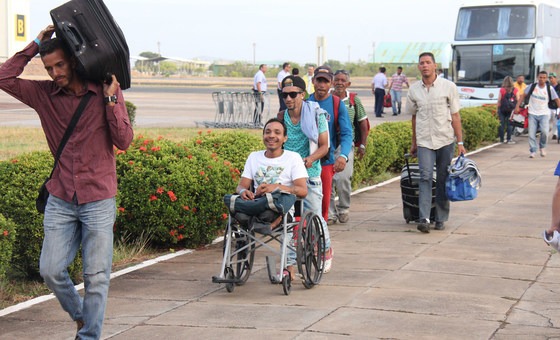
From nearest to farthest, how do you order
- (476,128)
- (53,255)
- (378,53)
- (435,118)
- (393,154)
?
1. (53,255)
2. (435,118)
3. (393,154)
4. (476,128)
5. (378,53)

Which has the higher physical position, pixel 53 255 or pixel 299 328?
pixel 53 255

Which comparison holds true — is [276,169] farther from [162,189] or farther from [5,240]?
[5,240]

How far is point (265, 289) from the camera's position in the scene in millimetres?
7691

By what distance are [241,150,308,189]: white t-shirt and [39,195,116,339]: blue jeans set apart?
7.11ft

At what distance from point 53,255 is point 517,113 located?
1818cm

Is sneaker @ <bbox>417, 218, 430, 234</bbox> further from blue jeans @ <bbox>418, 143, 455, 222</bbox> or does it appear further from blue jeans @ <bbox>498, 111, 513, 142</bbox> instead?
blue jeans @ <bbox>498, 111, 513, 142</bbox>

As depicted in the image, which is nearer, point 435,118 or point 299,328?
point 299,328

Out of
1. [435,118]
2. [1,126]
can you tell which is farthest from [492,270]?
[1,126]

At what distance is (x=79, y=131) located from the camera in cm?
549

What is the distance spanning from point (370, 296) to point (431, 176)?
137 inches

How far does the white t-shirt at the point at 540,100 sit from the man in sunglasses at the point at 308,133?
11946 mm

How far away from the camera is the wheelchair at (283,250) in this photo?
7.40 metres

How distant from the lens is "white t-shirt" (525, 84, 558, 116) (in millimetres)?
19250

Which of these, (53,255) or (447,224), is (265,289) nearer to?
(53,255)
